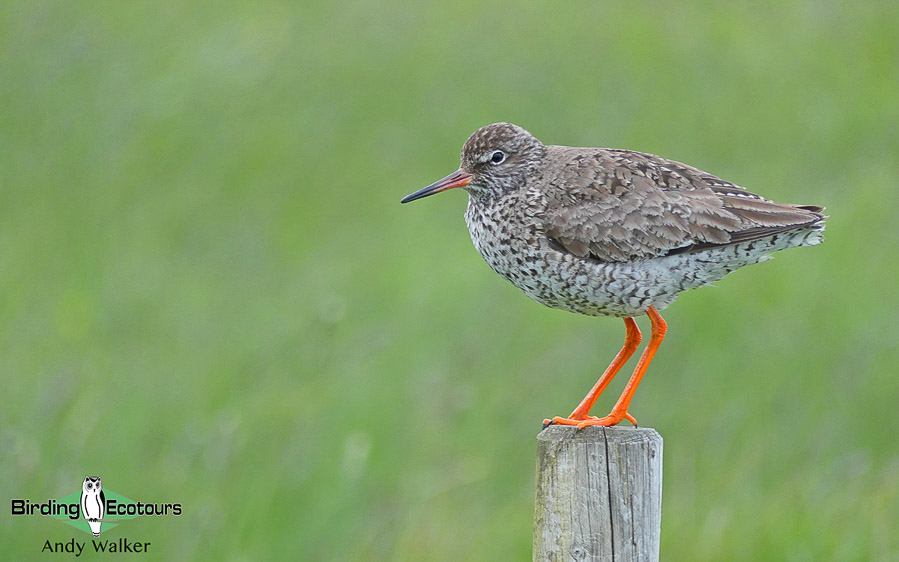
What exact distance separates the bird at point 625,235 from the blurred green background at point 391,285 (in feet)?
6.58

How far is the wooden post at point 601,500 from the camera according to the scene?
12.5 ft

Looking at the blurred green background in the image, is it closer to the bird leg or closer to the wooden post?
the bird leg

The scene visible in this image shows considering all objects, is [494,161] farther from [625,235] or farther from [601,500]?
[601,500]

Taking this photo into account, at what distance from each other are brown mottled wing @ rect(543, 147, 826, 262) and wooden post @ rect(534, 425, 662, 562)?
4.06 ft

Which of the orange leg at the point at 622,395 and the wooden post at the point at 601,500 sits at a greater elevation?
the orange leg at the point at 622,395


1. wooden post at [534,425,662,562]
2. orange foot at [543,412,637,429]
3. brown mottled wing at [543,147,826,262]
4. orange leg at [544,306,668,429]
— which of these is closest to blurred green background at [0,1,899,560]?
orange leg at [544,306,668,429]

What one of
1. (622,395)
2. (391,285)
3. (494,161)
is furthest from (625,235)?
(391,285)

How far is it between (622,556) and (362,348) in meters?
4.84

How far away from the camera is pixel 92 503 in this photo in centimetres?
553

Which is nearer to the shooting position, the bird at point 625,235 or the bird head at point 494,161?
the bird at point 625,235

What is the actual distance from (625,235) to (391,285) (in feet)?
18.3

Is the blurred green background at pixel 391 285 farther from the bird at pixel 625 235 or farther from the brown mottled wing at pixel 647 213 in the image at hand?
the brown mottled wing at pixel 647 213

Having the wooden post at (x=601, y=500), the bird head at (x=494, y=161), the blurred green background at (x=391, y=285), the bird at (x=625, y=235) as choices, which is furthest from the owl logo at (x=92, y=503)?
the wooden post at (x=601, y=500)

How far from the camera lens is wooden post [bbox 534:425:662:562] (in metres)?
3.82
